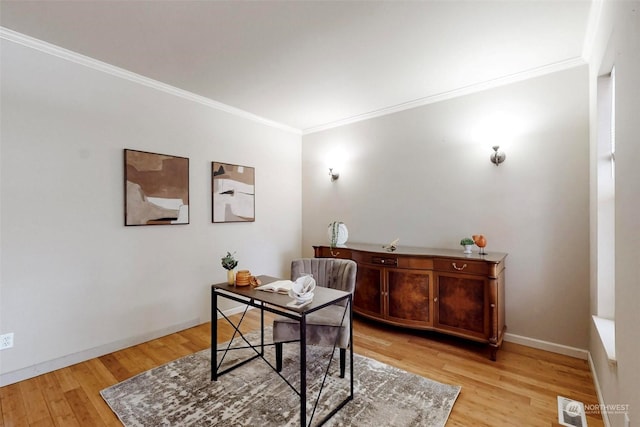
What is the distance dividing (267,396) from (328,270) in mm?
1049

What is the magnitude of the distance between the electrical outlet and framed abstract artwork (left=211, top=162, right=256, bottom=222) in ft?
6.24

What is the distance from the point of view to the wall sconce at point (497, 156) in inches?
116

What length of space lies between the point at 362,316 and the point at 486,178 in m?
2.04

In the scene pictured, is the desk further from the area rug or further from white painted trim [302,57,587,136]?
white painted trim [302,57,587,136]

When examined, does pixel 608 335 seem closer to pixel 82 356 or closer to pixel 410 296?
pixel 410 296

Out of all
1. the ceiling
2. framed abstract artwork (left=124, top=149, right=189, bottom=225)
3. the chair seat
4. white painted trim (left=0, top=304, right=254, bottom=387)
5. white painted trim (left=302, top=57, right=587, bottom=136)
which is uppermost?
the ceiling

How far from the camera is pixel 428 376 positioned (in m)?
2.33

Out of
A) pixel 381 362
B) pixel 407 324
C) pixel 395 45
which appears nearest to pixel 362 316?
pixel 407 324

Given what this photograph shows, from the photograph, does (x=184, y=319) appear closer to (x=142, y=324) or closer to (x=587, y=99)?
(x=142, y=324)

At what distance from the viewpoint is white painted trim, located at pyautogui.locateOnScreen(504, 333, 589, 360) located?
258 cm

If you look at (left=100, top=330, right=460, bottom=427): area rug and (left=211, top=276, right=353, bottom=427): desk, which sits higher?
(left=211, top=276, right=353, bottom=427): desk

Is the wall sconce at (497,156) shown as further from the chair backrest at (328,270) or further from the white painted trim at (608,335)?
the chair backrest at (328,270)

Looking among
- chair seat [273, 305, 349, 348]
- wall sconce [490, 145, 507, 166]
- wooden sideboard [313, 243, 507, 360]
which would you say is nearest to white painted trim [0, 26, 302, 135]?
wooden sideboard [313, 243, 507, 360]

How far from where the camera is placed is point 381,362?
2543 millimetres
